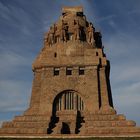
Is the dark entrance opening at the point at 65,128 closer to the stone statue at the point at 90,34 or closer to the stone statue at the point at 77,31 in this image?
the stone statue at the point at 77,31

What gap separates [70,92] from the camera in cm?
3831

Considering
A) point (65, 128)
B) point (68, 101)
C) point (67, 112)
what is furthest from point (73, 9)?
point (65, 128)

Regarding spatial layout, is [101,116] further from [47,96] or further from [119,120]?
[47,96]

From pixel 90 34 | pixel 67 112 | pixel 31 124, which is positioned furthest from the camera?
pixel 90 34

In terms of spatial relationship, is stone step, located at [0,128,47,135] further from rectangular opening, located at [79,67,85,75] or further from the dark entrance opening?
rectangular opening, located at [79,67,85,75]

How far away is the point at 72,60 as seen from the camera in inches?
1592

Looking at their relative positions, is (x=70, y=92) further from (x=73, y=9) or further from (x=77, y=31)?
(x=73, y=9)

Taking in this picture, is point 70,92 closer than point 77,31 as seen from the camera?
Yes

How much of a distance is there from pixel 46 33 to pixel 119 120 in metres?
22.0

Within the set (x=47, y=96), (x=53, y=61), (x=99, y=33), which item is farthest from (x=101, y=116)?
(x=99, y=33)

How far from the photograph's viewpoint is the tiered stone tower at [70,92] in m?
32.8

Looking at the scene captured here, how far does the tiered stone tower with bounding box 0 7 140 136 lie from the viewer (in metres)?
32.8

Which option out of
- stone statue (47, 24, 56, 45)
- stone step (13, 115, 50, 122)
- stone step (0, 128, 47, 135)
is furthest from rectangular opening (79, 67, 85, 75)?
stone step (0, 128, 47, 135)

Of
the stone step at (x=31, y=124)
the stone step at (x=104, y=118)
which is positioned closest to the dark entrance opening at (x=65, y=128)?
the stone step at (x=31, y=124)
